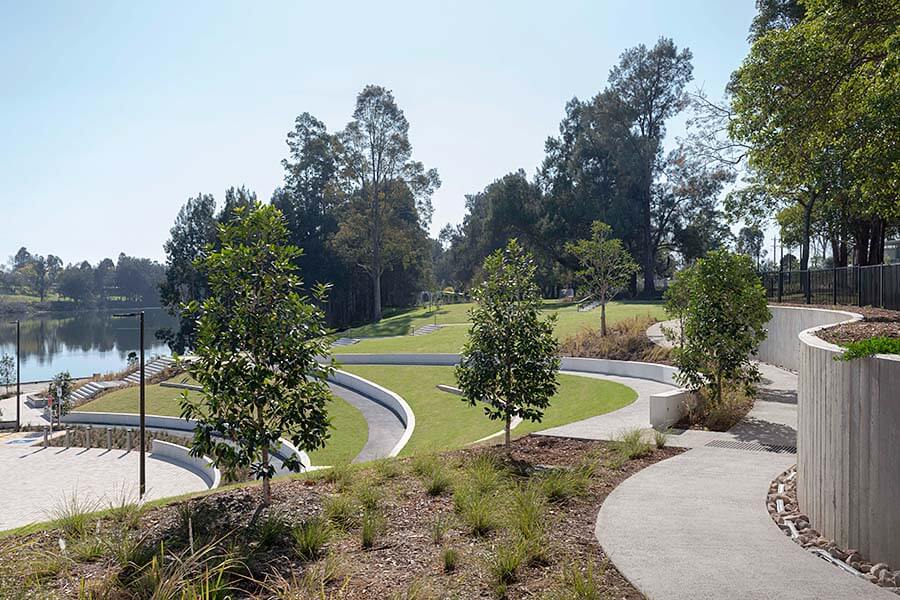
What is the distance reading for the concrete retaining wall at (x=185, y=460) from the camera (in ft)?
65.0

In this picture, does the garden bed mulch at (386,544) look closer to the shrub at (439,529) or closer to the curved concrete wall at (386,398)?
the shrub at (439,529)

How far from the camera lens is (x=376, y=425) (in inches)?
845

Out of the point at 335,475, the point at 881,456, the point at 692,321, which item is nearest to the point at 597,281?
the point at 692,321

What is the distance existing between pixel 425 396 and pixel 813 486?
713 inches

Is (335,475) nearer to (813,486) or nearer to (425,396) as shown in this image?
(813,486)

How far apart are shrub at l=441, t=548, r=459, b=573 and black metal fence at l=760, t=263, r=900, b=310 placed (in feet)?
58.1

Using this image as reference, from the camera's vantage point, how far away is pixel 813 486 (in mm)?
6219

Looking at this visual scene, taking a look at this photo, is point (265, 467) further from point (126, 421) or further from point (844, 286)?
point (126, 421)

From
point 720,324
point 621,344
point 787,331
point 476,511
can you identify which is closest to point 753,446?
point 720,324

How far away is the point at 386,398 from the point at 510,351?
15.7 m

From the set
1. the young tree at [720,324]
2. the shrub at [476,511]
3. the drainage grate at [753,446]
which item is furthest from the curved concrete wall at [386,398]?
the shrub at [476,511]

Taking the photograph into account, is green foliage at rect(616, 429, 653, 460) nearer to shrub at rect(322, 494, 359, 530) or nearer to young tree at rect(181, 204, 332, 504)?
shrub at rect(322, 494, 359, 530)

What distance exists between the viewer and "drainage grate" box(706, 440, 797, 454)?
9.89 meters

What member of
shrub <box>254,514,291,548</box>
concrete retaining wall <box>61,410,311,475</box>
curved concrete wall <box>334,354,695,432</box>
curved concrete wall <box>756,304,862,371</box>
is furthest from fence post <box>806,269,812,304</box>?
concrete retaining wall <box>61,410,311,475</box>
